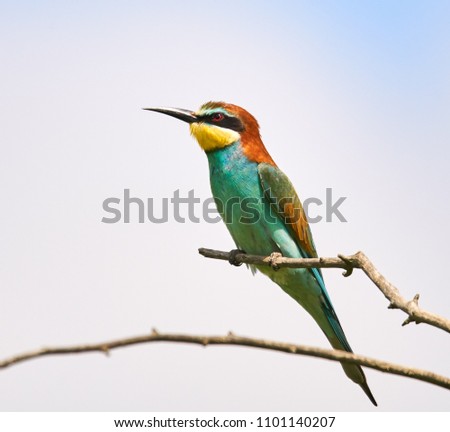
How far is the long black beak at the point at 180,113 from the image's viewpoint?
167 inches

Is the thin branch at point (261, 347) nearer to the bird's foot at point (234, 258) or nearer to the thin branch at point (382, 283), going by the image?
the thin branch at point (382, 283)

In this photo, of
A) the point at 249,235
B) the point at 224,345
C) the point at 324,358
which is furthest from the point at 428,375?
the point at 249,235

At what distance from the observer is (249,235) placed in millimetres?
3832

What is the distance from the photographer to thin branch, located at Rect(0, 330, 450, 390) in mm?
1214

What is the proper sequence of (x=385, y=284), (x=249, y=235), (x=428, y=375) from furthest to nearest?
(x=249, y=235), (x=385, y=284), (x=428, y=375)

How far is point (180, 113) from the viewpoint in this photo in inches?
169

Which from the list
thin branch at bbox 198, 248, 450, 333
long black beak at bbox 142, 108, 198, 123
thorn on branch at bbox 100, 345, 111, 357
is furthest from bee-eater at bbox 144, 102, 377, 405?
thorn on branch at bbox 100, 345, 111, 357

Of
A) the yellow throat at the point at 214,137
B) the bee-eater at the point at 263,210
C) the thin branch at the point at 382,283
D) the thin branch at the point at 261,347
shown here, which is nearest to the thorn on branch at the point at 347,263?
the thin branch at the point at 382,283

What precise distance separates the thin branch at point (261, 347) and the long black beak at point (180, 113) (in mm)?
2998

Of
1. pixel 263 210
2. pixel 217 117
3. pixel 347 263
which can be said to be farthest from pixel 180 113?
pixel 347 263

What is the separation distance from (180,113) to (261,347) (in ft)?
10.2

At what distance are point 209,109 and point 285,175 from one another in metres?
0.60

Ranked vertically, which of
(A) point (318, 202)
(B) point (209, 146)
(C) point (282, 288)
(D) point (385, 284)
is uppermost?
(B) point (209, 146)

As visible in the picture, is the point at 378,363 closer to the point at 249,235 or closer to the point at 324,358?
the point at 324,358
